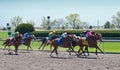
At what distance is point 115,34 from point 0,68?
34.1 metres

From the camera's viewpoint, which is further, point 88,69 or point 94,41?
point 94,41

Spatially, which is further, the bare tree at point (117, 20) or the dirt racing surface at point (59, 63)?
the bare tree at point (117, 20)

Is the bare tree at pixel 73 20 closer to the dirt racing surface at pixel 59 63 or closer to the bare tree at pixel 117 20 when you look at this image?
the bare tree at pixel 117 20

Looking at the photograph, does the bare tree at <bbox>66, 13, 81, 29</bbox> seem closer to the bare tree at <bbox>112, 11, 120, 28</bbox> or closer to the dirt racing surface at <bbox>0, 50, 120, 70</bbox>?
the bare tree at <bbox>112, 11, 120, 28</bbox>

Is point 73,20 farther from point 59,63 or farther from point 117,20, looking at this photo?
point 59,63

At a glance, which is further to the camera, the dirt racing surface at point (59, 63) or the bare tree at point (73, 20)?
the bare tree at point (73, 20)

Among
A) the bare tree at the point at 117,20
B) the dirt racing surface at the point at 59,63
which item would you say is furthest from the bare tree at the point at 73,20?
the dirt racing surface at the point at 59,63

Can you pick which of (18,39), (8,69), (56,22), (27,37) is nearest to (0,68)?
(8,69)

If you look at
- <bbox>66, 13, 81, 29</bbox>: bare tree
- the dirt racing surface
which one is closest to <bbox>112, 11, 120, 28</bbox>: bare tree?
<bbox>66, 13, 81, 29</bbox>: bare tree

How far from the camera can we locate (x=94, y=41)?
2366 centimetres

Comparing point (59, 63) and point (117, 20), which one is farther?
point (117, 20)

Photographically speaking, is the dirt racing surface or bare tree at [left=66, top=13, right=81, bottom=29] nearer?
the dirt racing surface

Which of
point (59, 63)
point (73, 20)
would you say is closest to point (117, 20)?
point (73, 20)

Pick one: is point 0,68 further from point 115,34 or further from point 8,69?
point 115,34
